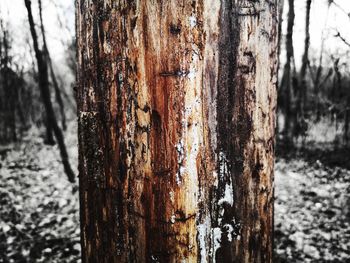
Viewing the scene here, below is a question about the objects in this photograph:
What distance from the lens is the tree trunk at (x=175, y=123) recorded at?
0.61 metres

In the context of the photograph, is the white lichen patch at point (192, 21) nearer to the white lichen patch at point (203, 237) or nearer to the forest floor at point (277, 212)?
the white lichen patch at point (203, 237)

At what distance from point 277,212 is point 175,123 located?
5.51 m

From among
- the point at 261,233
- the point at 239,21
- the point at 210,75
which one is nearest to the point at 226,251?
the point at 261,233

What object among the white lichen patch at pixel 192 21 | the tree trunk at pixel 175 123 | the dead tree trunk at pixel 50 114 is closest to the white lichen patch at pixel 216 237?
the tree trunk at pixel 175 123

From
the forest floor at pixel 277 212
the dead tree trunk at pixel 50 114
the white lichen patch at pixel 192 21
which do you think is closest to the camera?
the white lichen patch at pixel 192 21

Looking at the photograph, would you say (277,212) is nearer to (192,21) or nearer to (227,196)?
(227,196)

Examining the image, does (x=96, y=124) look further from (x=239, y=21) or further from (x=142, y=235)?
(x=239, y=21)

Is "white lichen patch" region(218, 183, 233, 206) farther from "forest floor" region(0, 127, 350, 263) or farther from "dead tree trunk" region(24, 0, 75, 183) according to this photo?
"dead tree trunk" region(24, 0, 75, 183)

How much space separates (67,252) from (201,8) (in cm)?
472

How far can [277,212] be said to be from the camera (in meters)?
5.67

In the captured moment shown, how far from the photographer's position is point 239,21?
639mm

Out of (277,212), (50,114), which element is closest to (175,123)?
(277,212)

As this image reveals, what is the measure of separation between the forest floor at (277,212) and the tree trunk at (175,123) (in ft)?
12.8

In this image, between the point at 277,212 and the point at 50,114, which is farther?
the point at 50,114
